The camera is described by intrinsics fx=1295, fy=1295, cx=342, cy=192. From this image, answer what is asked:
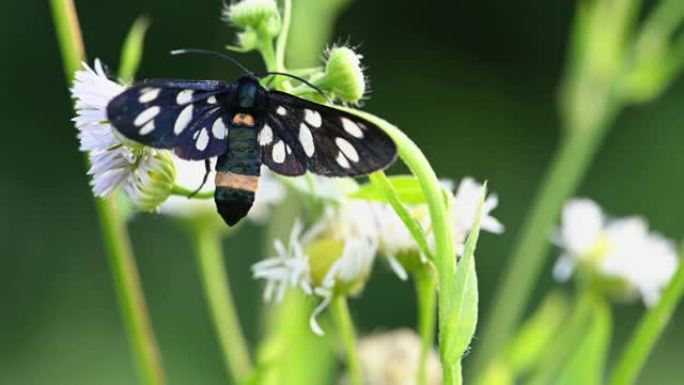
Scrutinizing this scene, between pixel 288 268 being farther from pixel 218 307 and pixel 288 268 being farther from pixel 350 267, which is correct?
pixel 218 307

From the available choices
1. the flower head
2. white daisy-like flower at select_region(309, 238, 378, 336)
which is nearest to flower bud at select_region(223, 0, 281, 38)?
the flower head

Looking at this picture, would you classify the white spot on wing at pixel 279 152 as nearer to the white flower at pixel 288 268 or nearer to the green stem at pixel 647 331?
the white flower at pixel 288 268

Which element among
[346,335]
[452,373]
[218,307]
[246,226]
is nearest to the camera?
[452,373]

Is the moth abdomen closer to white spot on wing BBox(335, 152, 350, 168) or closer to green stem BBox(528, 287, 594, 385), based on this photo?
white spot on wing BBox(335, 152, 350, 168)

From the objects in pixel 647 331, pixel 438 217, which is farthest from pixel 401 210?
pixel 647 331

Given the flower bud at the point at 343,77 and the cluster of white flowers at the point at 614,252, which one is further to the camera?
the cluster of white flowers at the point at 614,252

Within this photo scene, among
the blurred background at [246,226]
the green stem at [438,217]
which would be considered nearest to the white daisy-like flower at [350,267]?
the green stem at [438,217]

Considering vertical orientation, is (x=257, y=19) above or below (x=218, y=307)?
above
